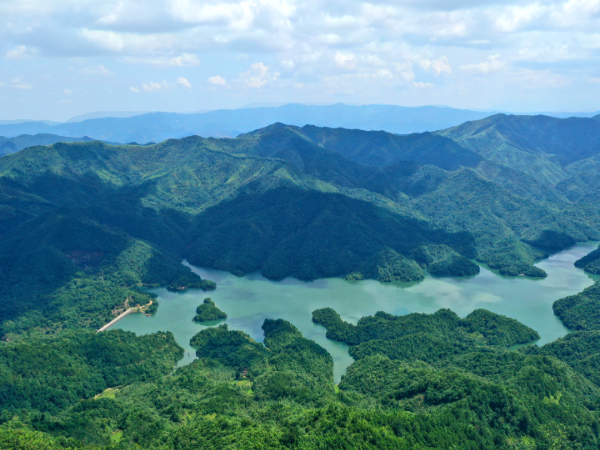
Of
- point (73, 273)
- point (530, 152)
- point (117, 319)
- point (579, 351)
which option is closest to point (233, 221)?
point (73, 273)

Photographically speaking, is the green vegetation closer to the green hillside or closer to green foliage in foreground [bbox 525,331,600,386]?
the green hillside

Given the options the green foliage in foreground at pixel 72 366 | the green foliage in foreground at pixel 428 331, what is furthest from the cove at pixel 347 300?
the green foliage in foreground at pixel 72 366

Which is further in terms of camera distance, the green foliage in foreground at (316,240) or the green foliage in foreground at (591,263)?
the green foliage in foreground at (316,240)

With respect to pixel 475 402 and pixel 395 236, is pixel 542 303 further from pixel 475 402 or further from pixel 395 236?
pixel 475 402

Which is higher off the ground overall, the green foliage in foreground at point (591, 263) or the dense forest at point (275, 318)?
the dense forest at point (275, 318)

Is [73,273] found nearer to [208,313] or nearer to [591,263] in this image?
[208,313]

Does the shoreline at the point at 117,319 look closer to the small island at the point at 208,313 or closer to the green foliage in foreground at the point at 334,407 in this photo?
the small island at the point at 208,313
